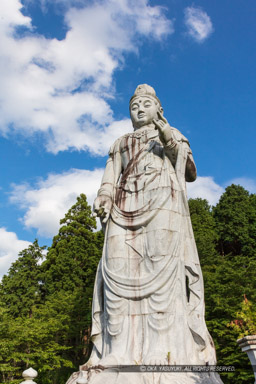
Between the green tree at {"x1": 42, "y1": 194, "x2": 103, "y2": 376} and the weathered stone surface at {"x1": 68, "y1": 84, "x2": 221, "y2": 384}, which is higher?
the green tree at {"x1": 42, "y1": 194, "x2": 103, "y2": 376}

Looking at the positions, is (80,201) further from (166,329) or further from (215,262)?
(166,329)

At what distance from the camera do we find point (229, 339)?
14.9 m

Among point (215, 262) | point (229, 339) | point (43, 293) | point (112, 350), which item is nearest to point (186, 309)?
point (112, 350)

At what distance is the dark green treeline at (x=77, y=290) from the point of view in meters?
14.9

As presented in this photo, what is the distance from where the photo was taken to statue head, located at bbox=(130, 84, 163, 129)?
916cm

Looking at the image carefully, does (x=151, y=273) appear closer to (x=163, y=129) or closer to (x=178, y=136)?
(x=163, y=129)

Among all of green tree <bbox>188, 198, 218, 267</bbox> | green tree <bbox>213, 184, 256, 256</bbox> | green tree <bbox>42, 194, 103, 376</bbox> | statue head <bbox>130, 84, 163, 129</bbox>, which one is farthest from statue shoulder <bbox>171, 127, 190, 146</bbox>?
green tree <bbox>213, 184, 256, 256</bbox>

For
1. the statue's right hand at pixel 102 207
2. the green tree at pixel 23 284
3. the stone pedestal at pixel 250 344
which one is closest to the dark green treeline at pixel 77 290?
the green tree at pixel 23 284

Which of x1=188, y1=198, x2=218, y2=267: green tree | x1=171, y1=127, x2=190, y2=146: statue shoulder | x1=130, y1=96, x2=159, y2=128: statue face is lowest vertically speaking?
x1=171, y1=127, x2=190, y2=146: statue shoulder

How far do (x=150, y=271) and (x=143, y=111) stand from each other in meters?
3.97

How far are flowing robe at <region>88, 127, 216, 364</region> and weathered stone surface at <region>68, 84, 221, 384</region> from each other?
0.02 metres

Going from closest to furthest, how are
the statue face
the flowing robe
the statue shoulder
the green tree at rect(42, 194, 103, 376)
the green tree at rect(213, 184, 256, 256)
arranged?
the flowing robe < the statue shoulder < the statue face < the green tree at rect(42, 194, 103, 376) < the green tree at rect(213, 184, 256, 256)

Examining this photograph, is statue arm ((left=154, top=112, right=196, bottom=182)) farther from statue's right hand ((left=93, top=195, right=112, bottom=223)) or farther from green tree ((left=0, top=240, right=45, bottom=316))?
green tree ((left=0, top=240, right=45, bottom=316))

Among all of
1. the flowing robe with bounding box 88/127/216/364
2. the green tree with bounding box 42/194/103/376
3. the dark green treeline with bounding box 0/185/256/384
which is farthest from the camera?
the green tree with bounding box 42/194/103/376
